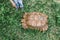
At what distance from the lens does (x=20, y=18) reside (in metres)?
3.75

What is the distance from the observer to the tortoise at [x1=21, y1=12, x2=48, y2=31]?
11.6 feet

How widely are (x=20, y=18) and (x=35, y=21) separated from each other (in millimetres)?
329

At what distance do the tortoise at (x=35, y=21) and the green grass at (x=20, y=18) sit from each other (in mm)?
81

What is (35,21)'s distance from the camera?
11.7 ft

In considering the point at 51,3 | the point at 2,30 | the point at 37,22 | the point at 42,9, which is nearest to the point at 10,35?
the point at 2,30

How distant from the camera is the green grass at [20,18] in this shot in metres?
3.53

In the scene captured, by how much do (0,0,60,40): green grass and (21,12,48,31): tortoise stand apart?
8cm

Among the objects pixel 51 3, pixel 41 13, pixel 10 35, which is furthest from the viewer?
pixel 51 3

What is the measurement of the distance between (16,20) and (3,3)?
1.52 feet

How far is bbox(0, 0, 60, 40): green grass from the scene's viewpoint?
3533mm

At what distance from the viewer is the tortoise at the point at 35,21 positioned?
11.6 ft

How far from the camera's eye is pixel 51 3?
13.5ft

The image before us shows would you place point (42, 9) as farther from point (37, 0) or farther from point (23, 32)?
point (23, 32)

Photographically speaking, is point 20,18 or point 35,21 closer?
point 35,21
